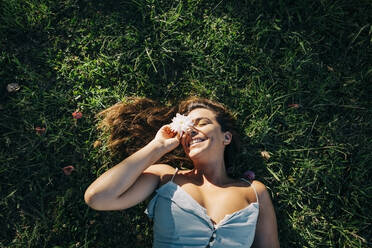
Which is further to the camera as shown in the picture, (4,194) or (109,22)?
(109,22)

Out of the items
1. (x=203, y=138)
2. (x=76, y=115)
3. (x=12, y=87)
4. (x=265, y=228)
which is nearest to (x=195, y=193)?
(x=203, y=138)

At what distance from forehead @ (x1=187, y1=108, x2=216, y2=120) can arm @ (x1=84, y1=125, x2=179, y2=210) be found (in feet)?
1.14

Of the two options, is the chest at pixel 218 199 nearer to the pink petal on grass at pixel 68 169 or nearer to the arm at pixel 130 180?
the arm at pixel 130 180

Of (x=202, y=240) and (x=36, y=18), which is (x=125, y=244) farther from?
(x=36, y=18)

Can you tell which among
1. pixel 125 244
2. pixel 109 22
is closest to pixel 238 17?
pixel 109 22

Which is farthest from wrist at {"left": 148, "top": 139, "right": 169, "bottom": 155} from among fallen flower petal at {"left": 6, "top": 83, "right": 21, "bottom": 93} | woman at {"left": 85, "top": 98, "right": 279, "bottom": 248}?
fallen flower petal at {"left": 6, "top": 83, "right": 21, "bottom": 93}

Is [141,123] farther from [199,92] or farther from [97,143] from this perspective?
[199,92]

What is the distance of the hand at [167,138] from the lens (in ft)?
11.8

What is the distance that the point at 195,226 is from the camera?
319cm

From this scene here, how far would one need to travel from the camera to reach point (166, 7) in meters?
4.36

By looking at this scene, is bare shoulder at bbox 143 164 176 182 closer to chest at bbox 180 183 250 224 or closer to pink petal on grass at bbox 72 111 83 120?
chest at bbox 180 183 250 224

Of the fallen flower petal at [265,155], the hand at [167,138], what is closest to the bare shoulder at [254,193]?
the fallen flower petal at [265,155]

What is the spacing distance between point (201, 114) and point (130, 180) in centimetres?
110

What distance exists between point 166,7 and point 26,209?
10.7 feet
